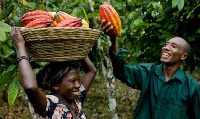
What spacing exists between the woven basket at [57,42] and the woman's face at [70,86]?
202mm

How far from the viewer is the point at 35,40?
1.41 m

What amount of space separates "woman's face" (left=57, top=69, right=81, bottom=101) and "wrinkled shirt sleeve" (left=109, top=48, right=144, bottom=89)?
0.45 m

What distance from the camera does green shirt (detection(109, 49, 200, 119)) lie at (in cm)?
209

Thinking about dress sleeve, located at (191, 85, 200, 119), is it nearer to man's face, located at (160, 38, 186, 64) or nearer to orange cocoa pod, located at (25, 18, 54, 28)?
man's face, located at (160, 38, 186, 64)

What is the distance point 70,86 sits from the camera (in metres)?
1.65

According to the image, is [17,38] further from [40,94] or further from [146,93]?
[146,93]

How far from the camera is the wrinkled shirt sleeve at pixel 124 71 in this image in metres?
2.03

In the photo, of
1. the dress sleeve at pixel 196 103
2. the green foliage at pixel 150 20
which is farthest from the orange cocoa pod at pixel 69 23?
the dress sleeve at pixel 196 103

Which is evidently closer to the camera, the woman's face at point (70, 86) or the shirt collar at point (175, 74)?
the woman's face at point (70, 86)

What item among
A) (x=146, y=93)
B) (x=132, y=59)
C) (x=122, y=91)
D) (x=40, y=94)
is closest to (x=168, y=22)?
(x=132, y=59)

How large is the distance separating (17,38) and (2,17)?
1.92 feet

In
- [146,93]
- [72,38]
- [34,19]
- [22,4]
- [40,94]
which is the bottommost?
[146,93]

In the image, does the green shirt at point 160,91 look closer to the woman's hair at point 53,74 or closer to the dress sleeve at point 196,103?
the dress sleeve at point 196,103

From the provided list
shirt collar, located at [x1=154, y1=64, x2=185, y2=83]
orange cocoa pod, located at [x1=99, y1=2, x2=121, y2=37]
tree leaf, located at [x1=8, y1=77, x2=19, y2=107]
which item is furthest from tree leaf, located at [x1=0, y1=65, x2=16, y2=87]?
shirt collar, located at [x1=154, y1=64, x2=185, y2=83]
